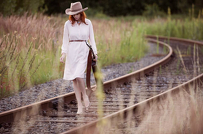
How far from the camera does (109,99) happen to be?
20.7 feet

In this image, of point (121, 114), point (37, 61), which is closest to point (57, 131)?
point (121, 114)

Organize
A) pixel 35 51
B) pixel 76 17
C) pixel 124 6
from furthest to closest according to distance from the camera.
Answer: pixel 124 6 → pixel 35 51 → pixel 76 17

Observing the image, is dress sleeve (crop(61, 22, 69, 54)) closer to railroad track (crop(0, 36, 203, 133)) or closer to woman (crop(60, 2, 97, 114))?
woman (crop(60, 2, 97, 114))

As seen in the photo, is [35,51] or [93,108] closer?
[93,108]

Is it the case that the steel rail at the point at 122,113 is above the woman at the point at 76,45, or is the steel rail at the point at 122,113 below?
below

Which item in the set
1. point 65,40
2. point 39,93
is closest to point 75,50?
point 65,40

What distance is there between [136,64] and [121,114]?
6198mm

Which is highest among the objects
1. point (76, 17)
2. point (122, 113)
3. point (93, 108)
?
point (76, 17)

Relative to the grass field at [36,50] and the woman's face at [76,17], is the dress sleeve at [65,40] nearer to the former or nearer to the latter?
the woman's face at [76,17]

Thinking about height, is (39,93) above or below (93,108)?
below

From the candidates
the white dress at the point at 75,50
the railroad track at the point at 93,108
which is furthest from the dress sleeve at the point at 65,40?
the railroad track at the point at 93,108

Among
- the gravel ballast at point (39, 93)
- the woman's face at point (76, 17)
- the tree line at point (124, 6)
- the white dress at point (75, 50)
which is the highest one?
the woman's face at point (76, 17)

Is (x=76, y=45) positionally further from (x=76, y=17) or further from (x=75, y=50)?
(x=76, y=17)

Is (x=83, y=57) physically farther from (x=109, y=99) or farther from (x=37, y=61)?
(x=37, y=61)
